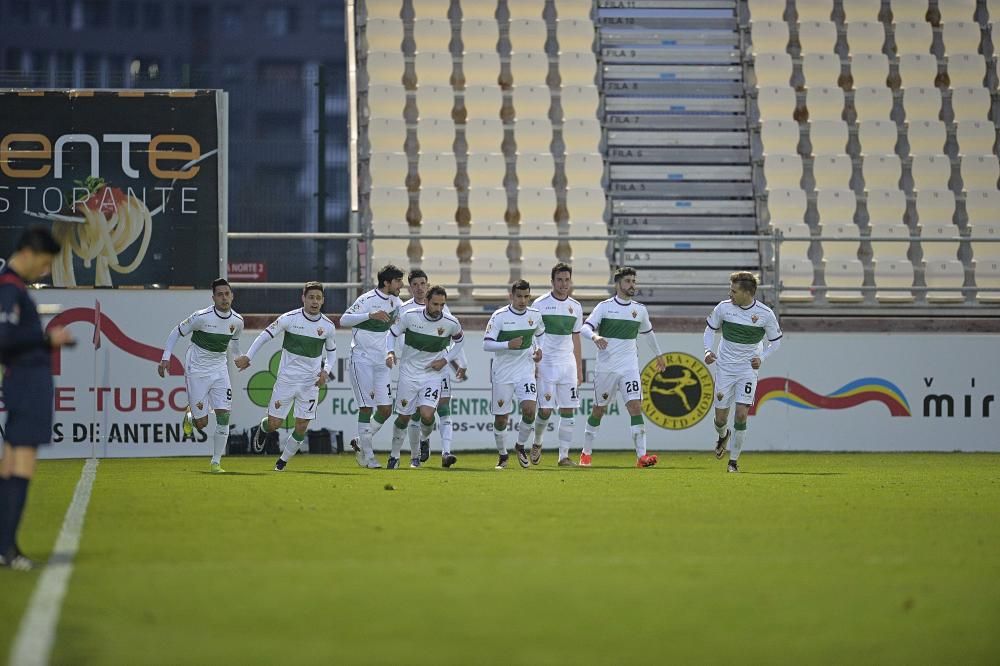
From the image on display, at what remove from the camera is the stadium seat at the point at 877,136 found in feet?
96.9

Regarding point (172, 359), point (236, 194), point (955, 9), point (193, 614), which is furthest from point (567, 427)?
point (955, 9)

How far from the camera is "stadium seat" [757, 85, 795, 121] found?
2994 centimetres

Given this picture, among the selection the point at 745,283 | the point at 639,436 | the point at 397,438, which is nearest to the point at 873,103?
the point at 745,283

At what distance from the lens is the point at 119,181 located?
71.9 ft

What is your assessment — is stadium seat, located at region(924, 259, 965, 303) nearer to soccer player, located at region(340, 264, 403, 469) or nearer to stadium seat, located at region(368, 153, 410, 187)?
stadium seat, located at region(368, 153, 410, 187)

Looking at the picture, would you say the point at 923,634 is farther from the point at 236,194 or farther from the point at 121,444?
the point at 236,194

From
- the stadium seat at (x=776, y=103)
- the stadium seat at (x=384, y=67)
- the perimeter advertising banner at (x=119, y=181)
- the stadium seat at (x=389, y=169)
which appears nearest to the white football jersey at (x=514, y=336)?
the perimeter advertising banner at (x=119, y=181)

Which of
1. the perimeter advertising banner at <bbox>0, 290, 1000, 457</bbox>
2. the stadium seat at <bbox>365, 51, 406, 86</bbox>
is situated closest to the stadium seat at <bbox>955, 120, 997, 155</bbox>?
the perimeter advertising banner at <bbox>0, 290, 1000, 457</bbox>

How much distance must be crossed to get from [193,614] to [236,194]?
18787 mm

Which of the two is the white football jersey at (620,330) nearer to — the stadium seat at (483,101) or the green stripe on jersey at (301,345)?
the green stripe on jersey at (301,345)

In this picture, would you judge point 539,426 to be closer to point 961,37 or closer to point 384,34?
point 384,34

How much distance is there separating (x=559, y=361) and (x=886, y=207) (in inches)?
430

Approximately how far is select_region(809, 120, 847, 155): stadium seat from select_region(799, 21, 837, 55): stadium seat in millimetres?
2248

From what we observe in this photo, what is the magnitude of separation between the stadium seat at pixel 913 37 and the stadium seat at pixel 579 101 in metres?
6.76
